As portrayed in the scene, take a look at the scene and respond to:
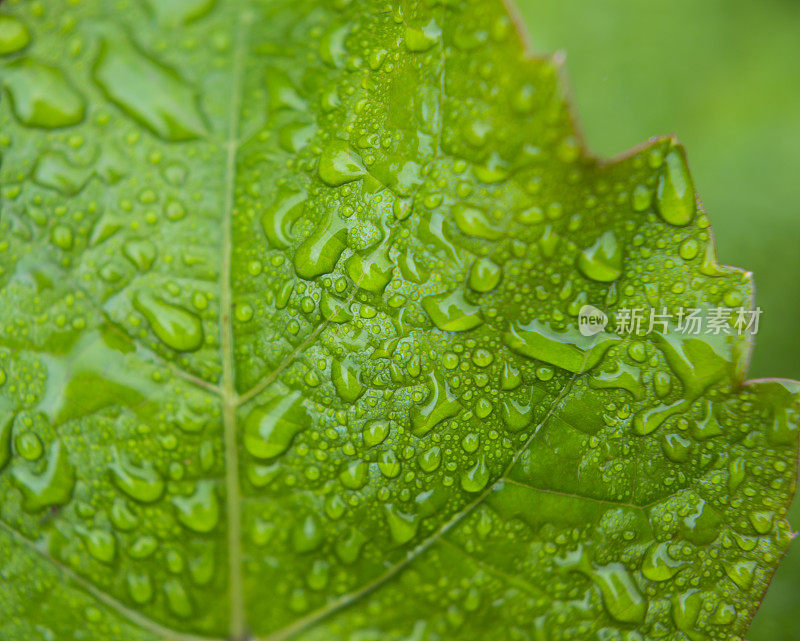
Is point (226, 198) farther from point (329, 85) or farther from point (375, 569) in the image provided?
point (375, 569)

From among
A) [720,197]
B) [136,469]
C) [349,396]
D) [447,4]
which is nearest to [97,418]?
[136,469]

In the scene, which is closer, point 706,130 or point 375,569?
point 375,569

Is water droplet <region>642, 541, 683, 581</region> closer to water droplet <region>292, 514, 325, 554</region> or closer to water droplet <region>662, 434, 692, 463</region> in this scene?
water droplet <region>662, 434, 692, 463</region>

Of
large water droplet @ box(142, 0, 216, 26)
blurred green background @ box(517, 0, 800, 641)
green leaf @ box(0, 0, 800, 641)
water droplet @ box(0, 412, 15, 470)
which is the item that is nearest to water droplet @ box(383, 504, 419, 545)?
green leaf @ box(0, 0, 800, 641)

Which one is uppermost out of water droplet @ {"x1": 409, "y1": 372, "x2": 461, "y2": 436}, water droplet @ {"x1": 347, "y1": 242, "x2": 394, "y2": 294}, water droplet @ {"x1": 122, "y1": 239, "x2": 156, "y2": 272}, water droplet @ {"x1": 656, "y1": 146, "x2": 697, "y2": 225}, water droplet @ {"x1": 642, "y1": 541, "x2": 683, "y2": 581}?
water droplet @ {"x1": 656, "y1": 146, "x2": 697, "y2": 225}

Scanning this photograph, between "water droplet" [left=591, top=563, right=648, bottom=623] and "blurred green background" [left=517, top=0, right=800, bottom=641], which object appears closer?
"water droplet" [left=591, top=563, right=648, bottom=623]
